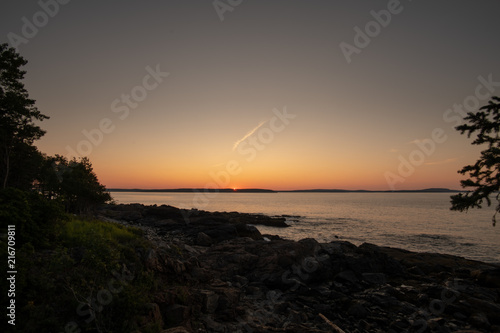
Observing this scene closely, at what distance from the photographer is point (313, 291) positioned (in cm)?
1677

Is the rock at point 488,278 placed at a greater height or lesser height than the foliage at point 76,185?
lesser

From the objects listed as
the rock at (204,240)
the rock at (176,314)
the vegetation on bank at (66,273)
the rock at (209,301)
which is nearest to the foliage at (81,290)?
the vegetation on bank at (66,273)

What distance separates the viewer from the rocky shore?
11461mm

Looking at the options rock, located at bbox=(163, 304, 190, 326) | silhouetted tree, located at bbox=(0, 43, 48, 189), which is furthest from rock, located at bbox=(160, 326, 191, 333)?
silhouetted tree, located at bbox=(0, 43, 48, 189)

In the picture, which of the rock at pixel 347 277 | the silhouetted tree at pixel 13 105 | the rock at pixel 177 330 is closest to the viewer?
the rock at pixel 177 330

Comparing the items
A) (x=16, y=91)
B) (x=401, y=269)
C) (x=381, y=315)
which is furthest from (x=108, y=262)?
(x=16, y=91)

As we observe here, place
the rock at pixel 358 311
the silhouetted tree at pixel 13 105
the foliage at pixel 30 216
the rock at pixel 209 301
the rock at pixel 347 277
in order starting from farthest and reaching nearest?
1. the silhouetted tree at pixel 13 105
2. the rock at pixel 347 277
3. the rock at pixel 358 311
4. the rock at pixel 209 301
5. the foliage at pixel 30 216

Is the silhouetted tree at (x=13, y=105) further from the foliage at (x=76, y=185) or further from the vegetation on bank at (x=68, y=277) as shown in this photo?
the vegetation on bank at (x=68, y=277)

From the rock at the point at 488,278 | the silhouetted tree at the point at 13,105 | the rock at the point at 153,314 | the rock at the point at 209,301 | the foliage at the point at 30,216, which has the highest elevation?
the silhouetted tree at the point at 13,105

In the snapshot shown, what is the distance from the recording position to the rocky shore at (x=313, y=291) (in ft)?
37.6

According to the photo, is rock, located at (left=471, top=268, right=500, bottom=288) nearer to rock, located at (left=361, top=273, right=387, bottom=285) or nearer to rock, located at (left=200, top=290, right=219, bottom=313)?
rock, located at (left=361, top=273, right=387, bottom=285)

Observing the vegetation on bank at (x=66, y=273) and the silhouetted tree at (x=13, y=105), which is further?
the silhouetted tree at (x=13, y=105)

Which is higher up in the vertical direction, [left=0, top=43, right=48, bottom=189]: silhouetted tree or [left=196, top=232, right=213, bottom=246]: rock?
[left=0, top=43, right=48, bottom=189]: silhouetted tree

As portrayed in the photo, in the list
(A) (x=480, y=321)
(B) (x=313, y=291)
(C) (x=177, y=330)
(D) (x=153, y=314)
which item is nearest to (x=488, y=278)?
(A) (x=480, y=321)
